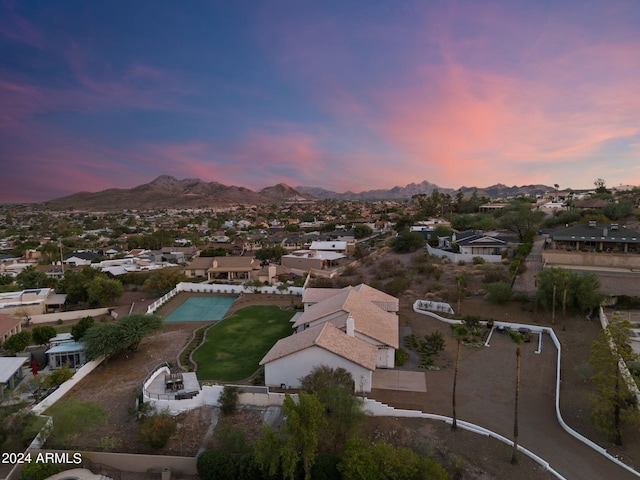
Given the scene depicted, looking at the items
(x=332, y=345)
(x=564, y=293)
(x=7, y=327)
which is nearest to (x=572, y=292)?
(x=564, y=293)

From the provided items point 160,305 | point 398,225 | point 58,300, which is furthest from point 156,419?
point 398,225

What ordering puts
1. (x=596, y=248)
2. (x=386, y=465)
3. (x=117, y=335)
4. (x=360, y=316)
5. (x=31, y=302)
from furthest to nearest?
1. (x=596, y=248)
2. (x=31, y=302)
3. (x=117, y=335)
4. (x=360, y=316)
5. (x=386, y=465)

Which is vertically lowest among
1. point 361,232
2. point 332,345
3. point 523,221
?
point 332,345

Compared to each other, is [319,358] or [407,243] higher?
[407,243]

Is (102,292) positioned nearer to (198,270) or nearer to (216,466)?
(198,270)

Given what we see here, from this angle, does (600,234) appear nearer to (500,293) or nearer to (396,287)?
(500,293)

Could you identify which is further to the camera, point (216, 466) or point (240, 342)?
point (240, 342)

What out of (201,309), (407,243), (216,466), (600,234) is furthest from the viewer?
(407,243)

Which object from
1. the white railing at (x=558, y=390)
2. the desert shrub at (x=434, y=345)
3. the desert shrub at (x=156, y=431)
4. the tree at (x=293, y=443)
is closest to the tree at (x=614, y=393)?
the white railing at (x=558, y=390)
